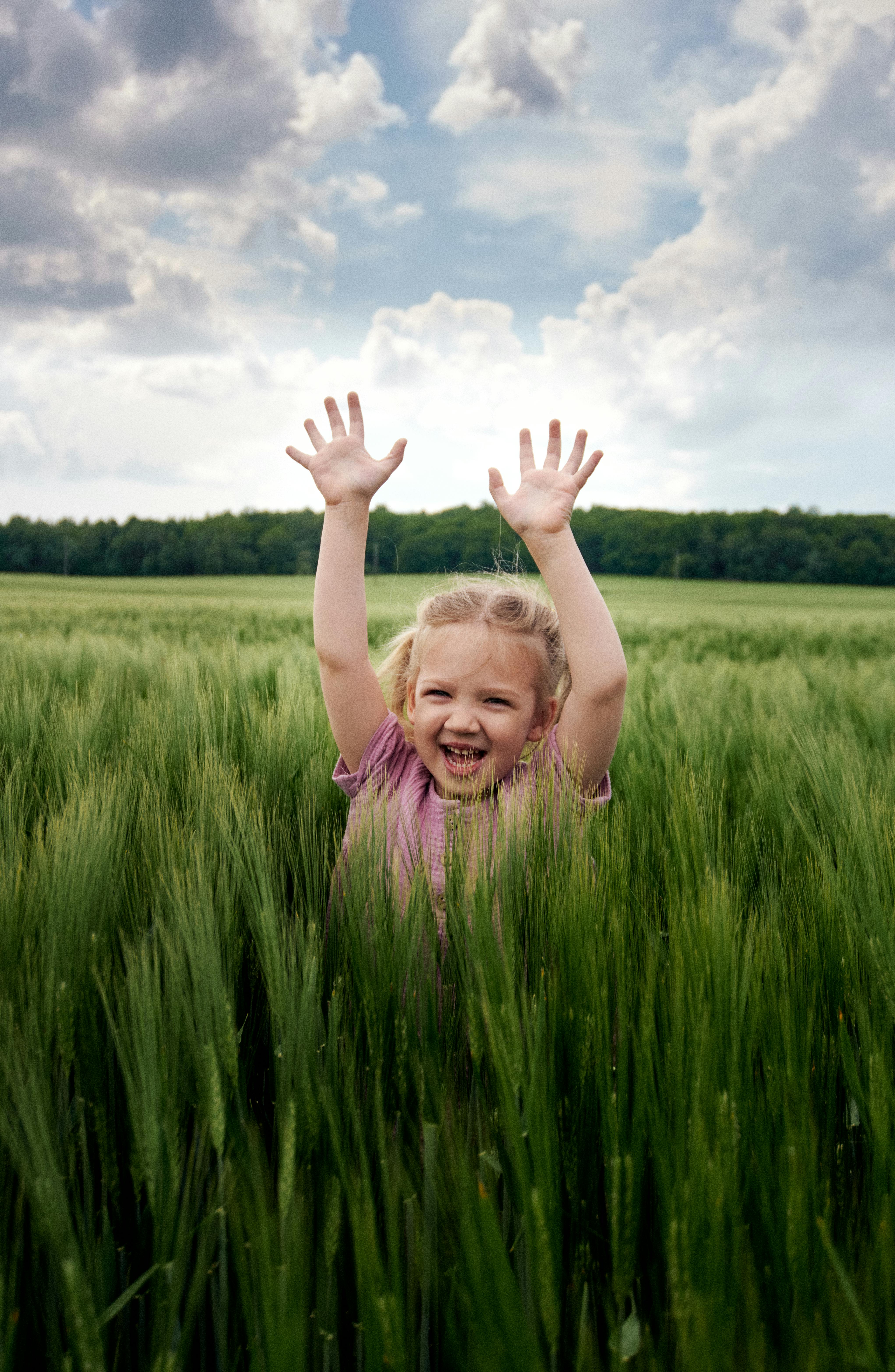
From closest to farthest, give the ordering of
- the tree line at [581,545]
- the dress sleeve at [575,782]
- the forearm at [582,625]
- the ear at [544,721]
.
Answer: the dress sleeve at [575,782]
the forearm at [582,625]
the ear at [544,721]
the tree line at [581,545]

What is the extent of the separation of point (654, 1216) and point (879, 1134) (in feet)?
0.59

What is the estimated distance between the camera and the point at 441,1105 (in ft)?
2.10

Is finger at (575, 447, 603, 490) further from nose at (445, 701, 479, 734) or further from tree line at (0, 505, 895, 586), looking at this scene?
tree line at (0, 505, 895, 586)

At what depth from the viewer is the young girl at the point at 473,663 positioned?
4.69ft

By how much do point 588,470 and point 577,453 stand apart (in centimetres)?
6

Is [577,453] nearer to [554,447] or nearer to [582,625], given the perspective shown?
[554,447]

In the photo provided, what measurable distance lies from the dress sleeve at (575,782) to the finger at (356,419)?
0.69 m

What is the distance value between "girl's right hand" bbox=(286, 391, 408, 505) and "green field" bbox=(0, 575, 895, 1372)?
2.27 feet

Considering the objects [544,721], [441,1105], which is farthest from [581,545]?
[441,1105]

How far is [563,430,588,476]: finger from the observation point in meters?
1.50

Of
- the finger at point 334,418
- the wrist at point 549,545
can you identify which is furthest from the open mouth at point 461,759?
the finger at point 334,418

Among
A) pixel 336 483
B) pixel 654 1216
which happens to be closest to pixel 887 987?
pixel 654 1216

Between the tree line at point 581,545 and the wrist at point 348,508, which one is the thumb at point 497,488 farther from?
the tree line at point 581,545

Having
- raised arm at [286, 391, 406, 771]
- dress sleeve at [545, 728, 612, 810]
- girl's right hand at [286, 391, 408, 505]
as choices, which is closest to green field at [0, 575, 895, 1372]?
dress sleeve at [545, 728, 612, 810]
